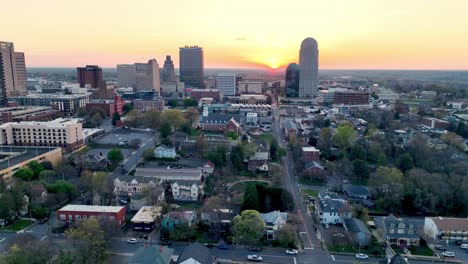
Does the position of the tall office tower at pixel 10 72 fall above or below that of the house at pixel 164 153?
above

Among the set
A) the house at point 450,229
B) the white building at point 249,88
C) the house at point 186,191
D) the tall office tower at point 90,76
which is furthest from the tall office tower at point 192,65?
the house at point 450,229

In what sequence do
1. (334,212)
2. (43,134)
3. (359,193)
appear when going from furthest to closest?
(43,134)
(359,193)
(334,212)

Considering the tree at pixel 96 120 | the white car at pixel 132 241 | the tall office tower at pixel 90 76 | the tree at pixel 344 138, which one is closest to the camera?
the white car at pixel 132 241

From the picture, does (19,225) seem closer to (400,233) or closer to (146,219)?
(146,219)

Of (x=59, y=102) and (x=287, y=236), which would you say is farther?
(x=59, y=102)

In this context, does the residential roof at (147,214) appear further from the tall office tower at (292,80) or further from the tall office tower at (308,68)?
the tall office tower at (292,80)

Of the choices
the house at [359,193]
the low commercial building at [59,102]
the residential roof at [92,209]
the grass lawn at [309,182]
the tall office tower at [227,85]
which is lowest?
the grass lawn at [309,182]

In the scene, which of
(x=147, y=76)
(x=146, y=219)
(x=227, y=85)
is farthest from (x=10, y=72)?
(x=146, y=219)
